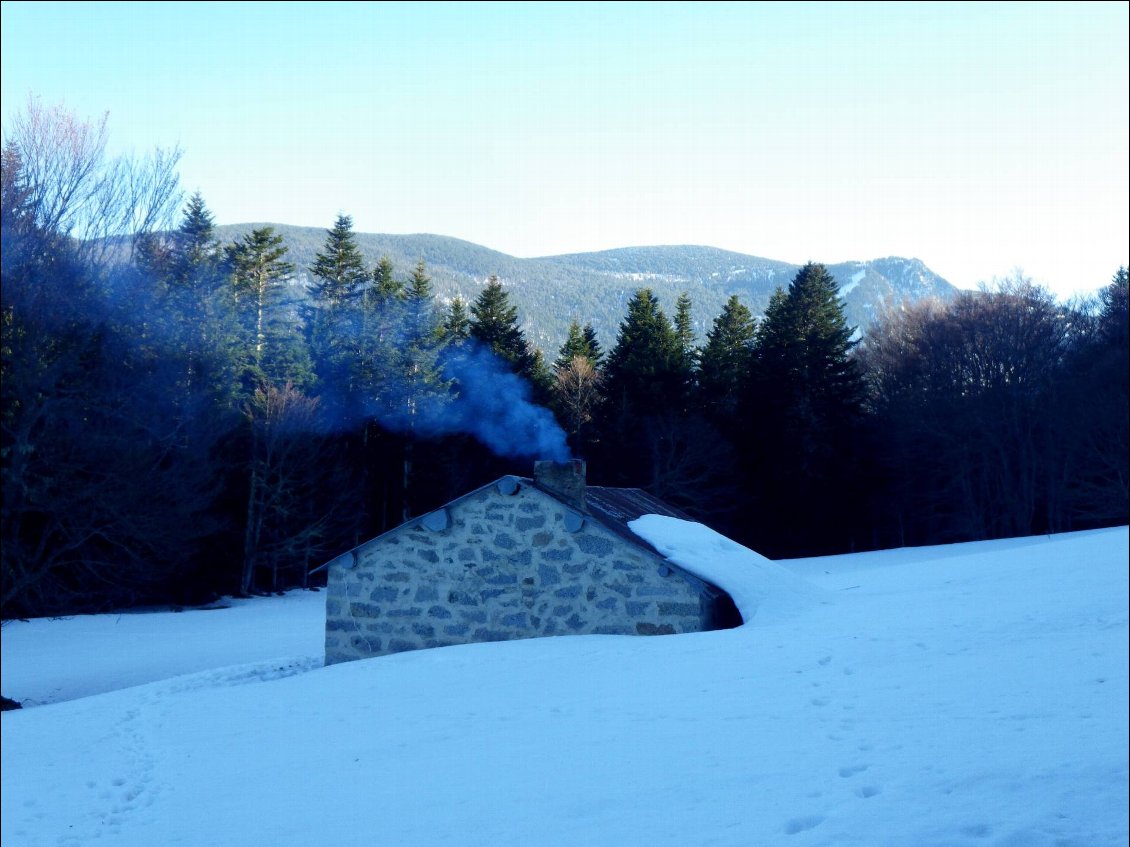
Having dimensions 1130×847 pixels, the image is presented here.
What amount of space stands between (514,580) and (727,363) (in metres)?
31.4

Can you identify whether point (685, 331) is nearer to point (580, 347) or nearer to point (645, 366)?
point (580, 347)

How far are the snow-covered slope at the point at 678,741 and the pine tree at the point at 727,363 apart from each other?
28.3 m

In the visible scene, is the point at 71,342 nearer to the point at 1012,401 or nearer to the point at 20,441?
the point at 20,441

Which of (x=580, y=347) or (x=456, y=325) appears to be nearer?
(x=456, y=325)

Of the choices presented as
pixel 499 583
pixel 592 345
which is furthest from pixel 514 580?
pixel 592 345

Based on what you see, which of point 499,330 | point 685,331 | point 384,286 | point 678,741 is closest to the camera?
point 678,741

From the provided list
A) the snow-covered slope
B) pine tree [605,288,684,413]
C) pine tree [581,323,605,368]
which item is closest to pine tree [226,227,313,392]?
pine tree [605,288,684,413]

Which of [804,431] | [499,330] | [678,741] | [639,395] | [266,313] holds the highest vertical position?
[266,313]

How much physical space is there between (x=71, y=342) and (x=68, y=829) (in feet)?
Answer: 45.7

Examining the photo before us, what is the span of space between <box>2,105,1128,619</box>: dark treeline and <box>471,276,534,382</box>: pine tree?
97 millimetres

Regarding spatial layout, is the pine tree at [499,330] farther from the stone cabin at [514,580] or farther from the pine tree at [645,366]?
the stone cabin at [514,580]

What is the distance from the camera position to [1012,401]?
35.7 m

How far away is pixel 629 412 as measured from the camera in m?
39.1

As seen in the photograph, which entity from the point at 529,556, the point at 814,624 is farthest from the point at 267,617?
the point at 814,624
